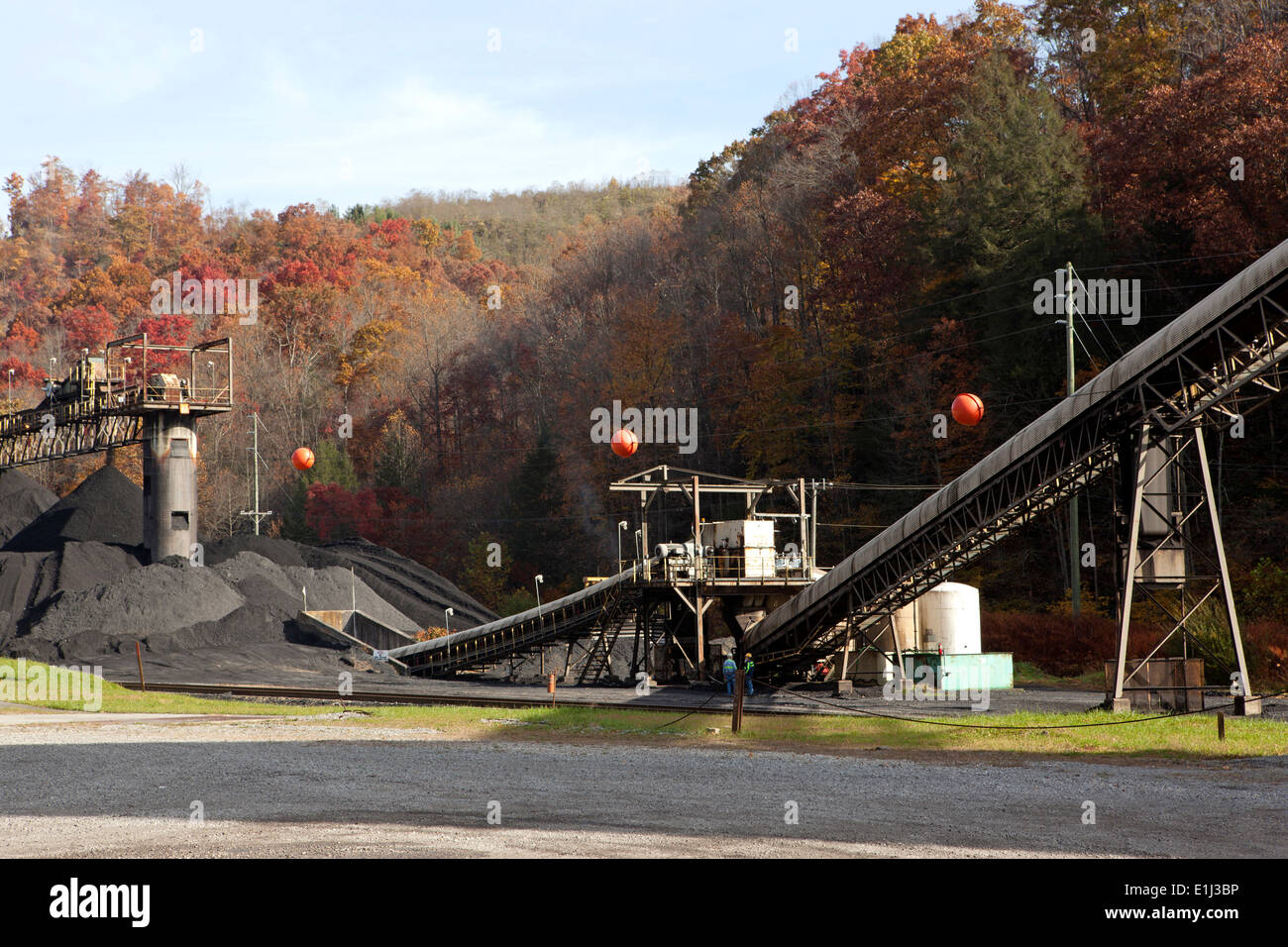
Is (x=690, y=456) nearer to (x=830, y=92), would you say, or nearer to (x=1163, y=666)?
(x=830, y=92)

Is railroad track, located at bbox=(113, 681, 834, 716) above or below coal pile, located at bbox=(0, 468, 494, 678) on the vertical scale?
below

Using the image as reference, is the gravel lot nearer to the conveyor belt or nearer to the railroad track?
the railroad track

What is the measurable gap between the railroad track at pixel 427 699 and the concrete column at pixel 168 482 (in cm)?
1720

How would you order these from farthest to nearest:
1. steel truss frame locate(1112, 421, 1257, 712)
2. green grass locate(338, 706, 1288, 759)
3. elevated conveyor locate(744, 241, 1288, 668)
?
steel truss frame locate(1112, 421, 1257, 712), elevated conveyor locate(744, 241, 1288, 668), green grass locate(338, 706, 1288, 759)

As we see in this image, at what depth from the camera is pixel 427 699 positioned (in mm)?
34938

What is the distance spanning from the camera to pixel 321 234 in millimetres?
139500

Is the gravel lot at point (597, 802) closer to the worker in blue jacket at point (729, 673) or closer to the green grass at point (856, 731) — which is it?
the green grass at point (856, 731)

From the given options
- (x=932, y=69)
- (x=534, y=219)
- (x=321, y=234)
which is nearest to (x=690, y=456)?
(x=932, y=69)

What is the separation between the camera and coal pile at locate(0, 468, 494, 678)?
2053 inches

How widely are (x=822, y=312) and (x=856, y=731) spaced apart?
47.4m

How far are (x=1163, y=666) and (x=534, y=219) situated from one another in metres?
172

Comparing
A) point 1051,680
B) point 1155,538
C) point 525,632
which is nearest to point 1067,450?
point 1155,538

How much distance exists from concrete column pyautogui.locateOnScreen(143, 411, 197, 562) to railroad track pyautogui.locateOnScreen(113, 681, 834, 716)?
56.4ft

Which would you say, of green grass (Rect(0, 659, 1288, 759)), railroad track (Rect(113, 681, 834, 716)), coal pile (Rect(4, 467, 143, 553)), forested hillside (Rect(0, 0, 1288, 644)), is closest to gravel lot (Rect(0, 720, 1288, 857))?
green grass (Rect(0, 659, 1288, 759))
